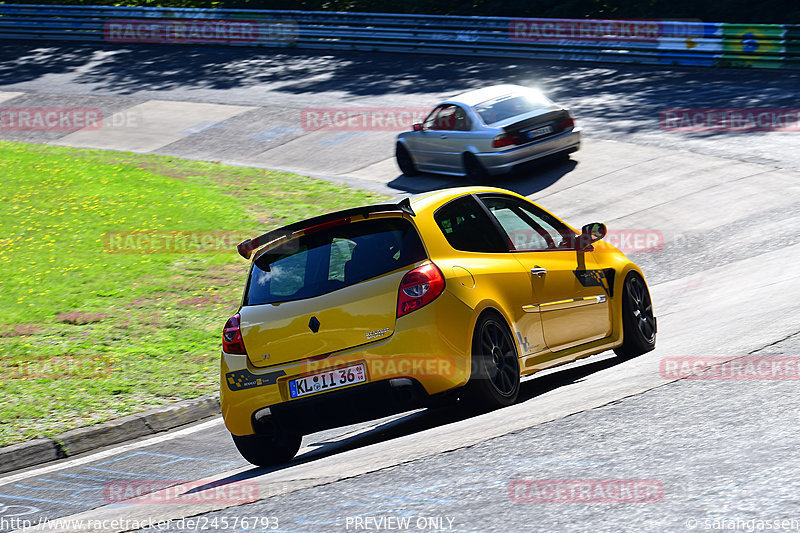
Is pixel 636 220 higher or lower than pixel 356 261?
lower

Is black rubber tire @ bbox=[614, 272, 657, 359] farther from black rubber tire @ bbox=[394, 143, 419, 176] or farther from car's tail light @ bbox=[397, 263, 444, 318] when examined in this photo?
black rubber tire @ bbox=[394, 143, 419, 176]

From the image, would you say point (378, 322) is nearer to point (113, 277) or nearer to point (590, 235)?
point (590, 235)

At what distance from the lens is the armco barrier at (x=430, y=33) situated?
2556 centimetres

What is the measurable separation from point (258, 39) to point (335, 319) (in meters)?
Answer: 30.1

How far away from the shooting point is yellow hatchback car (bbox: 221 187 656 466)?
660 centimetres

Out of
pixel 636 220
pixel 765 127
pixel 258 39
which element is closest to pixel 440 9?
pixel 258 39

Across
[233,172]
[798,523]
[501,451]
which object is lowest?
[233,172]

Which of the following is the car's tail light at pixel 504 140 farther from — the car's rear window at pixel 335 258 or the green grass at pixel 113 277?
the car's rear window at pixel 335 258

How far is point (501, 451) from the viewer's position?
221 inches

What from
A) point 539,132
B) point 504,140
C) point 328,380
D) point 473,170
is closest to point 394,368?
point 328,380

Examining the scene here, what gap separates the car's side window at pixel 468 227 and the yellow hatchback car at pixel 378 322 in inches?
0.4

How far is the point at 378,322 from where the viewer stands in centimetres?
661

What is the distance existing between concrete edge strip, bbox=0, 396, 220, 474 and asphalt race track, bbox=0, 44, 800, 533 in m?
0.26

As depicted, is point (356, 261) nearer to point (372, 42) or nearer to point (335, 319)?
point (335, 319)
